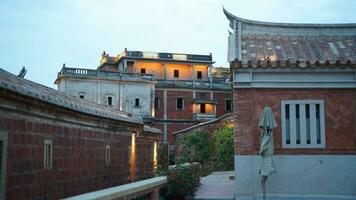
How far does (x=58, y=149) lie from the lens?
8.41m

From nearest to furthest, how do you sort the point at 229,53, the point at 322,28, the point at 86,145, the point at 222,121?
the point at 86,145 < the point at 229,53 < the point at 322,28 < the point at 222,121

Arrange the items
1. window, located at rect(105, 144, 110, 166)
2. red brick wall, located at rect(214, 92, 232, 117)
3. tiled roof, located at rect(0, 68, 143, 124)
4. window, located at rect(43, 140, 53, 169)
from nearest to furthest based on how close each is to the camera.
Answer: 1. tiled roof, located at rect(0, 68, 143, 124)
2. window, located at rect(43, 140, 53, 169)
3. window, located at rect(105, 144, 110, 166)
4. red brick wall, located at rect(214, 92, 232, 117)

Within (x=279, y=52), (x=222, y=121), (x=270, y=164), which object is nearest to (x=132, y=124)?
(x=270, y=164)

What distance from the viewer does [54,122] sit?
26.9ft

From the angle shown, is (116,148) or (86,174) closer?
(86,174)

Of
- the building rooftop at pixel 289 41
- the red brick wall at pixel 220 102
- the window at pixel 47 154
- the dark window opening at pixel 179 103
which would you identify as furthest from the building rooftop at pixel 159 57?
the window at pixel 47 154

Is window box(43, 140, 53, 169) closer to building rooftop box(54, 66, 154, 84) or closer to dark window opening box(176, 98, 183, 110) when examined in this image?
building rooftop box(54, 66, 154, 84)

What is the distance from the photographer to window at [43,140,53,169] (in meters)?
7.75

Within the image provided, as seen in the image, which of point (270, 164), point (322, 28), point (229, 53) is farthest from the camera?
point (322, 28)

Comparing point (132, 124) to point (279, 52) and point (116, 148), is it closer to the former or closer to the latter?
point (116, 148)

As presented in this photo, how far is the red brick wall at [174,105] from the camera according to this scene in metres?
49.3

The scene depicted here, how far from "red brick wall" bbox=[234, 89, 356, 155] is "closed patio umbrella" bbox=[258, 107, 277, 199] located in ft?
3.58

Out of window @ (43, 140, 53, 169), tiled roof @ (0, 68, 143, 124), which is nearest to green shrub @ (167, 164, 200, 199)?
tiled roof @ (0, 68, 143, 124)

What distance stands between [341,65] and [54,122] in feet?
26.5
